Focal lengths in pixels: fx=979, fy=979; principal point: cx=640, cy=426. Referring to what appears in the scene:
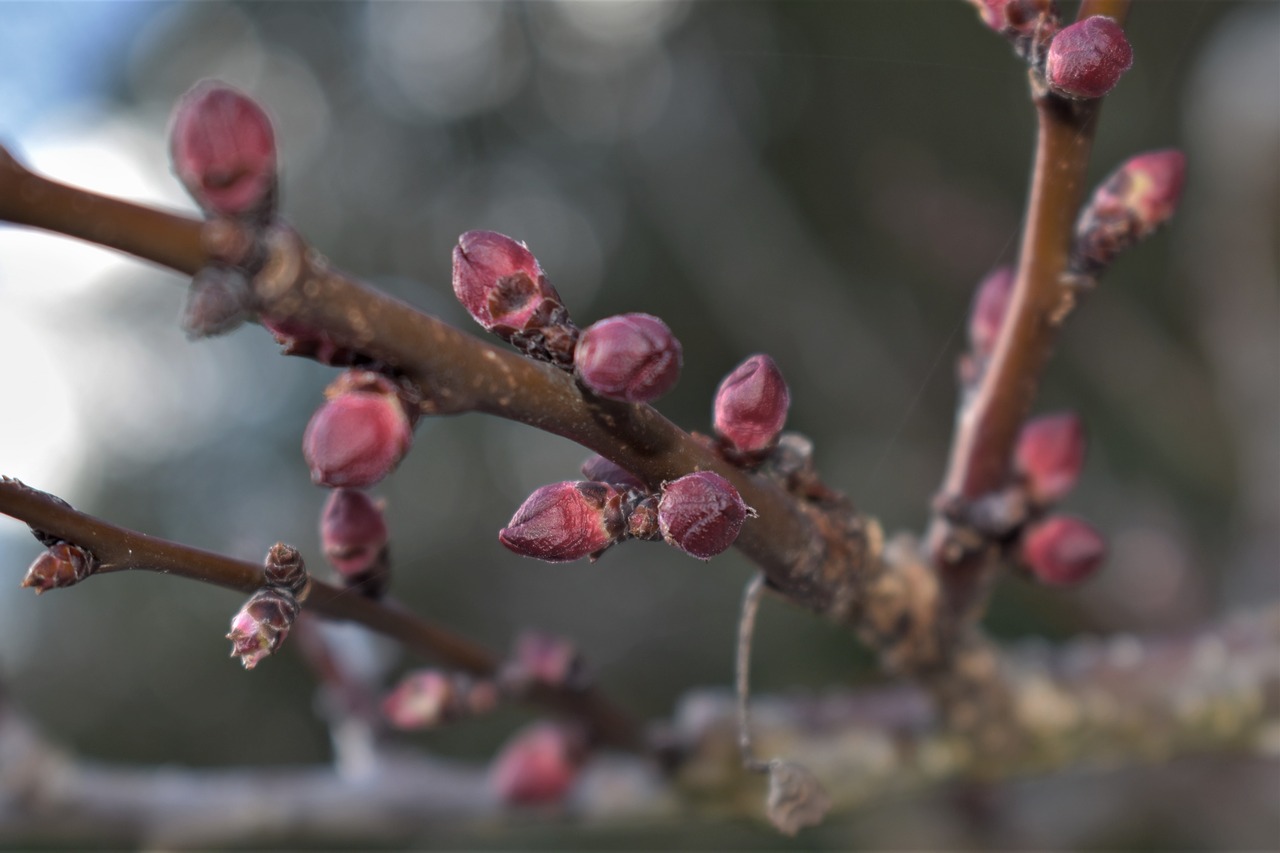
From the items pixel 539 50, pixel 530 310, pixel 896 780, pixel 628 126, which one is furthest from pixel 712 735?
pixel 539 50

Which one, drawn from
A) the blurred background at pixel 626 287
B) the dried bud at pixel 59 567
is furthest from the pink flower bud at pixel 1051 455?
the blurred background at pixel 626 287

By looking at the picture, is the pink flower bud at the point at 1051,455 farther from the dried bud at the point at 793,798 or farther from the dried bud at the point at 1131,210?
the dried bud at the point at 793,798

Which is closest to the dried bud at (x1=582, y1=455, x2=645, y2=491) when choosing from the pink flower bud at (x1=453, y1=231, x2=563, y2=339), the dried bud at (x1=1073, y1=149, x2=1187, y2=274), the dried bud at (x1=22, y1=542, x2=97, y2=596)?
the pink flower bud at (x1=453, y1=231, x2=563, y2=339)

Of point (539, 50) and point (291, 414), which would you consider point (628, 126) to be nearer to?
point (539, 50)

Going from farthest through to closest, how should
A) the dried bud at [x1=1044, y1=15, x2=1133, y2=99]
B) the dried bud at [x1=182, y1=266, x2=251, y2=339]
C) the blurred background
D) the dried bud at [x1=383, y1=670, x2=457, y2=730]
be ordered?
1. the blurred background
2. the dried bud at [x1=383, y1=670, x2=457, y2=730]
3. the dried bud at [x1=1044, y1=15, x2=1133, y2=99]
4. the dried bud at [x1=182, y1=266, x2=251, y2=339]

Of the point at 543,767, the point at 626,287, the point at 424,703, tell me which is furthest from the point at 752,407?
the point at 626,287

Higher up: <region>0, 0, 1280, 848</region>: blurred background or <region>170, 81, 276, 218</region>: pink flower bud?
<region>0, 0, 1280, 848</region>: blurred background

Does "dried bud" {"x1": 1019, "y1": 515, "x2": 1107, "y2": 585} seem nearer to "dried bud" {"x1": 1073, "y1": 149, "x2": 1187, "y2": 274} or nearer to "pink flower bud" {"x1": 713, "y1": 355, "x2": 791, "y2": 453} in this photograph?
"dried bud" {"x1": 1073, "y1": 149, "x2": 1187, "y2": 274}

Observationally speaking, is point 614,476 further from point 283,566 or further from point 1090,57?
point 1090,57
